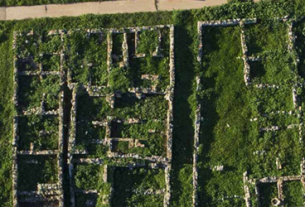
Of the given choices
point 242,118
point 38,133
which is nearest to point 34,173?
point 38,133

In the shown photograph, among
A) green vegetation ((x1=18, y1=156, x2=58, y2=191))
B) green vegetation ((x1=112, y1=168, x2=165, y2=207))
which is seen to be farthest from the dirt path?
green vegetation ((x1=112, y1=168, x2=165, y2=207))

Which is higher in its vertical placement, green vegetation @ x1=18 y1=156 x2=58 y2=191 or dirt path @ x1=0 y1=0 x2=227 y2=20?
dirt path @ x1=0 y1=0 x2=227 y2=20

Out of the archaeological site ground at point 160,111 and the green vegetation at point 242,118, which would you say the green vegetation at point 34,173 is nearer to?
the archaeological site ground at point 160,111

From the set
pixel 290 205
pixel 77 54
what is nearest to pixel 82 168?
pixel 77 54

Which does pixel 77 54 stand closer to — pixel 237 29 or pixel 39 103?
pixel 39 103

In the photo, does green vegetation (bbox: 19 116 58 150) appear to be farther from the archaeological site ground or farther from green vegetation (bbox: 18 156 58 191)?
green vegetation (bbox: 18 156 58 191)

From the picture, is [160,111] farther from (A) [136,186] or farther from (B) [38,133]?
(B) [38,133]

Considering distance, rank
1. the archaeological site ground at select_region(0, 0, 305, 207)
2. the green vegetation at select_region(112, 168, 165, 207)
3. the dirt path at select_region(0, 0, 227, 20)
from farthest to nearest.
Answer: the dirt path at select_region(0, 0, 227, 20), the green vegetation at select_region(112, 168, 165, 207), the archaeological site ground at select_region(0, 0, 305, 207)
